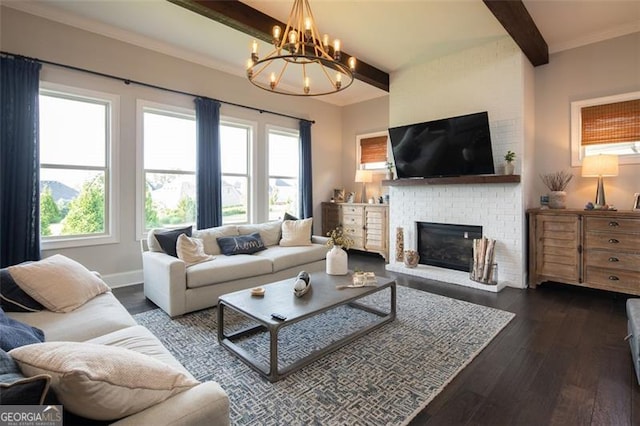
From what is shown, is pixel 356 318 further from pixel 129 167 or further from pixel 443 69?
pixel 443 69

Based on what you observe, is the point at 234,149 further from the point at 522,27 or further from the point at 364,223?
the point at 522,27

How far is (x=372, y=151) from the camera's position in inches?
252

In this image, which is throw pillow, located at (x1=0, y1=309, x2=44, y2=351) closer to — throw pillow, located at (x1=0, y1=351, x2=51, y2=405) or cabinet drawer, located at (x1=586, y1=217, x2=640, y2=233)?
throw pillow, located at (x1=0, y1=351, x2=51, y2=405)

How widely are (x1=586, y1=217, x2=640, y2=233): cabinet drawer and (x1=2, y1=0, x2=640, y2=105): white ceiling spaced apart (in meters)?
2.28

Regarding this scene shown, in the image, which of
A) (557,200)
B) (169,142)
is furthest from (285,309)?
(557,200)

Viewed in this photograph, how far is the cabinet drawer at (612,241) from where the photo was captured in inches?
132

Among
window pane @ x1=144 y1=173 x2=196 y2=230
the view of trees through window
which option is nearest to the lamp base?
window pane @ x1=144 y1=173 x2=196 y2=230

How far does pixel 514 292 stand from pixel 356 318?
2236 mm

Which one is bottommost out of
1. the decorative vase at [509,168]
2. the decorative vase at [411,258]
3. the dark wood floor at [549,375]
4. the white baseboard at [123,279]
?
the dark wood floor at [549,375]

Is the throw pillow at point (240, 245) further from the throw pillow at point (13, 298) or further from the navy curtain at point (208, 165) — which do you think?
the throw pillow at point (13, 298)

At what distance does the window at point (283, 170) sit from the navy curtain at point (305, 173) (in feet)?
0.38

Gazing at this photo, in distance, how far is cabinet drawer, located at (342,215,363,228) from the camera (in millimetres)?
5977

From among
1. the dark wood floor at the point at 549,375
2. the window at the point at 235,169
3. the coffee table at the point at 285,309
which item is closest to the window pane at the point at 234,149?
the window at the point at 235,169

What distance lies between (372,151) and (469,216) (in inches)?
102
